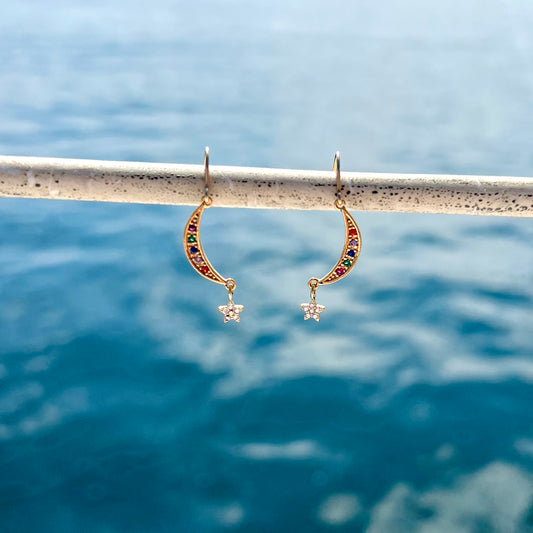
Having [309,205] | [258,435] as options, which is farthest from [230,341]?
[309,205]

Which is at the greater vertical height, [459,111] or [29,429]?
[459,111]

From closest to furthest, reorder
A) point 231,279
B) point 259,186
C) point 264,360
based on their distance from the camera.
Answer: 1. point 259,186
2. point 231,279
3. point 264,360

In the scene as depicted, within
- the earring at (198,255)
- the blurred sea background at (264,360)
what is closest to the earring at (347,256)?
the earring at (198,255)

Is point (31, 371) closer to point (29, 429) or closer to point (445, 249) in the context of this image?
point (29, 429)

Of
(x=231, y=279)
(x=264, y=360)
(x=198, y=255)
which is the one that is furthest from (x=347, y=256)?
(x=264, y=360)

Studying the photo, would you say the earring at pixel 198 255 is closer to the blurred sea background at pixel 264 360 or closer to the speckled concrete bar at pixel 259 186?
the speckled concrete bar at pixel 259 186

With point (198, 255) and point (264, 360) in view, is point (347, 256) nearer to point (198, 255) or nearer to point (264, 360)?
point (198, 255)

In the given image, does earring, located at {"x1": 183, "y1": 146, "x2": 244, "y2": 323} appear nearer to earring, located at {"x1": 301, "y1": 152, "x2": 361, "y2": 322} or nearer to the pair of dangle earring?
the pair of dangle earring
